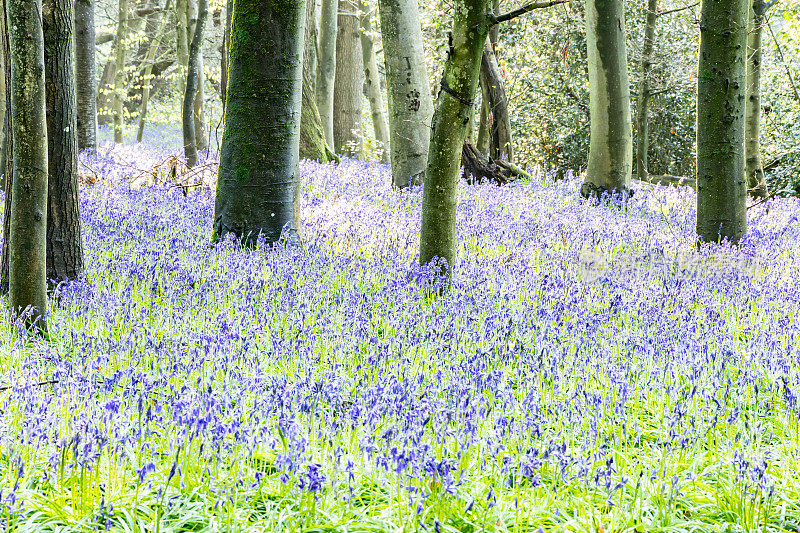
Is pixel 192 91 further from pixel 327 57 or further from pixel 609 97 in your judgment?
pixel 609 97

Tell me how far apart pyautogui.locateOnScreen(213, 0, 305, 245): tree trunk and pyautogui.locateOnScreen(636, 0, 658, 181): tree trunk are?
12.1 m

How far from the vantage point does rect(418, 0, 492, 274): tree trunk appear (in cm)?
509

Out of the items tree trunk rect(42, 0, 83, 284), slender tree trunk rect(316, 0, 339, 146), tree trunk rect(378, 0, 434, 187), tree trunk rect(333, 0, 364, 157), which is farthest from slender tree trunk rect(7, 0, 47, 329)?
tree trunk rect(333, 0, 364, 157)

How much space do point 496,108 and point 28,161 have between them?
10.9 metres

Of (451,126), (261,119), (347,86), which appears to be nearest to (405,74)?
(261,119)

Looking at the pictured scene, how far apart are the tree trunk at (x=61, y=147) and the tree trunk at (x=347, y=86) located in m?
13.5

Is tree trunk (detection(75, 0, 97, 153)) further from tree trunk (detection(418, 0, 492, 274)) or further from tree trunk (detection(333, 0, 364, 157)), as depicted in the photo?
tree trunk (detection(333, 0, 364, 157))

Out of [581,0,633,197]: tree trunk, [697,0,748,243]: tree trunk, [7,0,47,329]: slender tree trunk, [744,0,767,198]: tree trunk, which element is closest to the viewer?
[7,0,47,329]: slender tree trunk

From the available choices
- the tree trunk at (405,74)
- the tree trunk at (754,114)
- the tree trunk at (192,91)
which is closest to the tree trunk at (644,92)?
the tree trunk at (754,114)

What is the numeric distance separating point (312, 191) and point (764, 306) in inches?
239

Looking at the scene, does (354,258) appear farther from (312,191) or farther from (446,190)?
(312,191)

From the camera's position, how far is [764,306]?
538 centimetres

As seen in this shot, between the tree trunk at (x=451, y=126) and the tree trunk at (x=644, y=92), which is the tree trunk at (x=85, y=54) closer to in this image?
the tree trunk at (x=451, y=126)

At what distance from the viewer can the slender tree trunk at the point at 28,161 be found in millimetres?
3953
